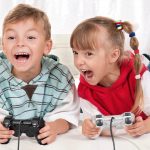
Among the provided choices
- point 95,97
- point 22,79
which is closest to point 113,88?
point 95,97

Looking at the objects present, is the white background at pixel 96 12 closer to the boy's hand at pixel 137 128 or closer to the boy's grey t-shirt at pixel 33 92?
the boy's grey t-shirt at pixel 33 92

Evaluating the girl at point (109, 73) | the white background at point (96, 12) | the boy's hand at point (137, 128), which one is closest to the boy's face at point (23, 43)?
the girl at point (109, 73)

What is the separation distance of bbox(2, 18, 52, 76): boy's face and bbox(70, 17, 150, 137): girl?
0.12 metres

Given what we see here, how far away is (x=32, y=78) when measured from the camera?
3.73ft

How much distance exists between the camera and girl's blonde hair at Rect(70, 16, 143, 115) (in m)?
1.04

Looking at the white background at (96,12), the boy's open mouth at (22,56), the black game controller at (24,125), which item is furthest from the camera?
the white background at (96,12)

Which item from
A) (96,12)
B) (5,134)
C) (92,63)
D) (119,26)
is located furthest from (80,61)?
(96,12)

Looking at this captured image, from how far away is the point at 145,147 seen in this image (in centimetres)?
94

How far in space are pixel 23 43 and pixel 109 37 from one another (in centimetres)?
27

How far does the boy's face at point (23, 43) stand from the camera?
1059 millimetres

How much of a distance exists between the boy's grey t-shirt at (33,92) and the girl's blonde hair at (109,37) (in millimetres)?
145

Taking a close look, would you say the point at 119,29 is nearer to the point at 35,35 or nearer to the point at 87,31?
the point at 87,31

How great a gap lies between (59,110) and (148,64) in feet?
1.12

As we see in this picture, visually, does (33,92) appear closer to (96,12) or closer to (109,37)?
(109,37)
